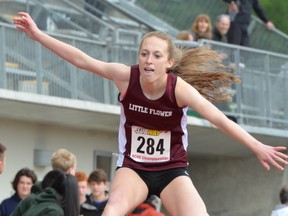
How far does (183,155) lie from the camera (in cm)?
978

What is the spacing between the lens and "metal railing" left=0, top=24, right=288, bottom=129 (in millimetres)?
16875

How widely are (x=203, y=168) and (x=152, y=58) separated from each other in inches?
553

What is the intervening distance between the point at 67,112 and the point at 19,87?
128cm

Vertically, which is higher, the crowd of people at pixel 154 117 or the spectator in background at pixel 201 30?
the spectator in background at pixel 201 30

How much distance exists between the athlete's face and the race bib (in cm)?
47

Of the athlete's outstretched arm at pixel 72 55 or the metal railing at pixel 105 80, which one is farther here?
the metal railing at pixel 105 80

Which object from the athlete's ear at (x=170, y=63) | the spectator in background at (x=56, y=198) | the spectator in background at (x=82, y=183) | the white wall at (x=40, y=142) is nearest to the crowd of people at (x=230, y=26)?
the white wall at (x=40, y=142)

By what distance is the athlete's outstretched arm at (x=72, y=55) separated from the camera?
31.0 ft

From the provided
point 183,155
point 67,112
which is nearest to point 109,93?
point 67,112

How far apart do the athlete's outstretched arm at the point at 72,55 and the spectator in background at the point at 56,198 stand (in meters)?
1.56

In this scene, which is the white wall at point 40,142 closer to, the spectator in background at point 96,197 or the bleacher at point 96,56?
the bleacher at point 96,56

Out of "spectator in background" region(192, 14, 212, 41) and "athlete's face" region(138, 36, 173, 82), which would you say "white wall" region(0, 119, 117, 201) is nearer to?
"spectator in background" region(192, 14, 212, 41)

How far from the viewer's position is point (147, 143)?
9.63 metres

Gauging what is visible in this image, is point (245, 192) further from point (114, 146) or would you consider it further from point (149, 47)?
point (149, 47)
